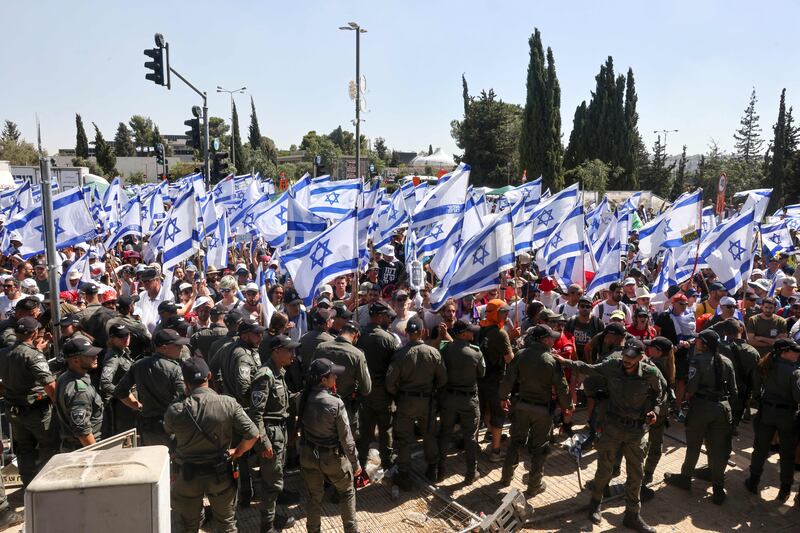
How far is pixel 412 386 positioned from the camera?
677 cm

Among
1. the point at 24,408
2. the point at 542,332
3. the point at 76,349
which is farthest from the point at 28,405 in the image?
the point at 542,332

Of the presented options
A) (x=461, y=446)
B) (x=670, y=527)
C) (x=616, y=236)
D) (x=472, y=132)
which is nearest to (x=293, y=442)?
(x=461, y=446)

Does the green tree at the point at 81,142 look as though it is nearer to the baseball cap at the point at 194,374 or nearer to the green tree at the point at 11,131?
the green tree at the point at 11,131

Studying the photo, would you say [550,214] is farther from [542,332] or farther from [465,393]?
[465,393]

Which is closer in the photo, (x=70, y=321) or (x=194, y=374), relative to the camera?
(x=194, y=374)

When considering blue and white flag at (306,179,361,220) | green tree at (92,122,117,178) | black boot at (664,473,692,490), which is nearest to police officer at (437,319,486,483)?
black boot at (664,473,692,490)

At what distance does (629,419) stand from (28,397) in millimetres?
6259

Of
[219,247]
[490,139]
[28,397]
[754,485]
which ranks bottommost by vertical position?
[754,485]

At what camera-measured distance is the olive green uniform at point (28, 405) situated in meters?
6.07

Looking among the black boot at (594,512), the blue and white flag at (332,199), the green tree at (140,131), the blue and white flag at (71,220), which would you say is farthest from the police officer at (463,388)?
the green tree at (140,131)

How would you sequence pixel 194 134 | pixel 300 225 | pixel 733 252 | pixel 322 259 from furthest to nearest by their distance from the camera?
pixel 194 134 → pixel 300 225 → pixel 733 252 → pixel 322 259

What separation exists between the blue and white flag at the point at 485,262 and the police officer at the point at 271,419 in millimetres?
2747

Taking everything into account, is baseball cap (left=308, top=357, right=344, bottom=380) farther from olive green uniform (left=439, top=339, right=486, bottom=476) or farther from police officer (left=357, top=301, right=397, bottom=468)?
olive green uniform (left=439, top=339, right=486, bottom=476)

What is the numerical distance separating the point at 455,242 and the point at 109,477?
22.6 feet
